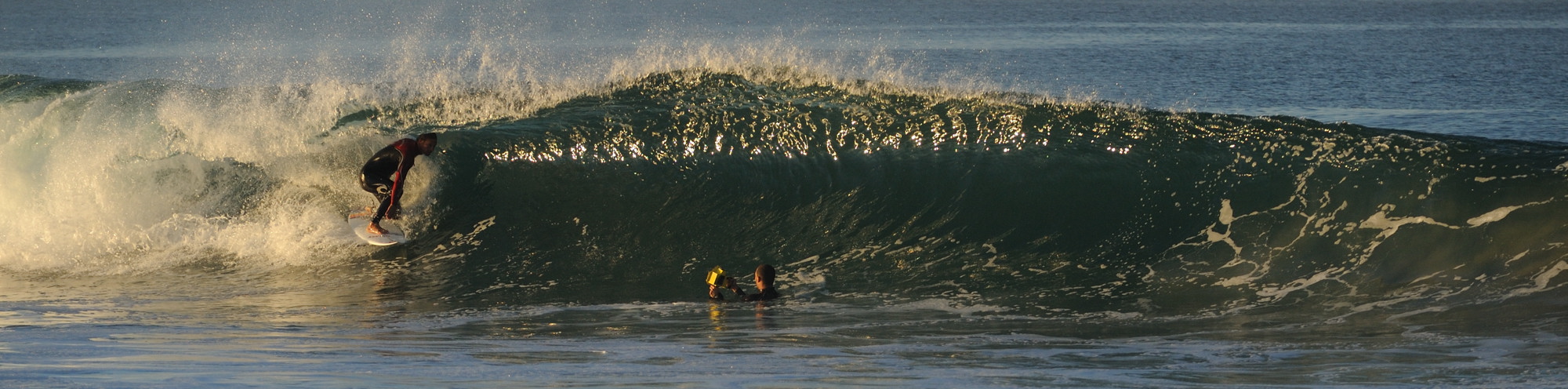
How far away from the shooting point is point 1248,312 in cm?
763

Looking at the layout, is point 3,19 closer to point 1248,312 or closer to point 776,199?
point 776,199

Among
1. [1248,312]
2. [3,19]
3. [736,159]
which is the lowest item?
[1248,312]

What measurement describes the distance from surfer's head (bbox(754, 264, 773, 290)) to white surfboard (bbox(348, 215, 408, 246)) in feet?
10.4

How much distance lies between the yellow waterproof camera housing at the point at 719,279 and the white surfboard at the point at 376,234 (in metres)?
3.09

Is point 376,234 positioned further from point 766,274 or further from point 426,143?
point 766,274

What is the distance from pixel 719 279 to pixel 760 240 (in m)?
2.10

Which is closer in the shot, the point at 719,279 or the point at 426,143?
the point at 719,279

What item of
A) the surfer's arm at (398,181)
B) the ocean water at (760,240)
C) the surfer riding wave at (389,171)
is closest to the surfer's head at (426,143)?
the surfer riding wave at (389,171)

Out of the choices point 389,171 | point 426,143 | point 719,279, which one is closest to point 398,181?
point 389,171

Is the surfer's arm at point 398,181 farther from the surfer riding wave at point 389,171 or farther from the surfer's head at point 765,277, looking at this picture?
the surfer's head at point 765,277

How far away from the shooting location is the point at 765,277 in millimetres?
7895

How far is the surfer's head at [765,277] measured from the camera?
7.90 meters

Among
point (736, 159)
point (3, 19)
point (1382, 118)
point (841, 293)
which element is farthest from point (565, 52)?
point (3, 19)

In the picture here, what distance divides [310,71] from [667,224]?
59.4 feet
